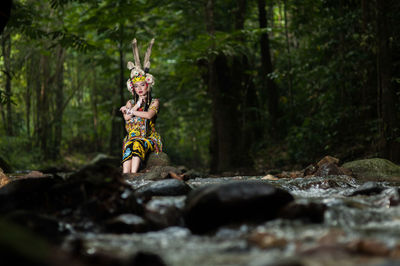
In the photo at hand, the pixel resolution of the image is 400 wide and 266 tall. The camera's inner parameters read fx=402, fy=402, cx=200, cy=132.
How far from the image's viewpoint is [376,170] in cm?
554

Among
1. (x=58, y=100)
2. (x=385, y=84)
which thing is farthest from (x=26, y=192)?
(x=58, y=100)

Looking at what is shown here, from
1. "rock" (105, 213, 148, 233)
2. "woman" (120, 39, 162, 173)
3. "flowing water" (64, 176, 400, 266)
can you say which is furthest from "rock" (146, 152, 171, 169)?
"rock" (105, 213, 148, 233)

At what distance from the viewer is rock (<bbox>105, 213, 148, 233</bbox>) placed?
105 inches

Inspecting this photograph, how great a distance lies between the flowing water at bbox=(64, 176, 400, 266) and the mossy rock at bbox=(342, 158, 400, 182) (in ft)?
7.80

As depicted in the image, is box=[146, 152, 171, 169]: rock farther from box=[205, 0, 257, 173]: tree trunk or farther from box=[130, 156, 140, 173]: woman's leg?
box=[205, 0, 257, 173]: tree trunk

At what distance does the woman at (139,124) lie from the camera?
6.32 metres

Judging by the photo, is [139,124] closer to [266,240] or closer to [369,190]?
[369,190]

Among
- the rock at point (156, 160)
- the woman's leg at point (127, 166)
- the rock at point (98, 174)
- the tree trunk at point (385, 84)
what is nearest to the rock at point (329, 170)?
the tree trunk at point (385, 84)

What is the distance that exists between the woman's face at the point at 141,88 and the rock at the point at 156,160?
1021 mm

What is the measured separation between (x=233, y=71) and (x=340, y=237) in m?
10.9

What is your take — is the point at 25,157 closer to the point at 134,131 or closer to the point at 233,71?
the point at 233,71

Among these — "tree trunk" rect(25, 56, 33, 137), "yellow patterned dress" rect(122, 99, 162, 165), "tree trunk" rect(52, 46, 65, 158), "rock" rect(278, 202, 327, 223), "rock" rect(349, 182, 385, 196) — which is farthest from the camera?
"tree trunk" rect(52, 46, 65, 158)

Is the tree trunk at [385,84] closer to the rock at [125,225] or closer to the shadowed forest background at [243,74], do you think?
the shadowed forest background at [243,74]

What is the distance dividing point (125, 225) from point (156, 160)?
3820 mm
